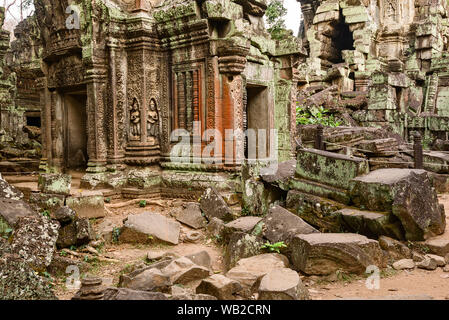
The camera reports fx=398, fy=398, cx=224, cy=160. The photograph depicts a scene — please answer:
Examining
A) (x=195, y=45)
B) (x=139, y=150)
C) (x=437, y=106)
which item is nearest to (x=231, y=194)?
(x=139, y=150)

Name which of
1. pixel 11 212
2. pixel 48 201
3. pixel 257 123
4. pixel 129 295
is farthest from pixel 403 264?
pixel 257 123

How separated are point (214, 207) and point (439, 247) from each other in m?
3.17

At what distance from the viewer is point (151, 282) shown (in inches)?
143

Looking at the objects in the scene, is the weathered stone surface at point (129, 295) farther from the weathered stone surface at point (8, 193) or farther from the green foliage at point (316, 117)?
the green foliage at point (316, 117)

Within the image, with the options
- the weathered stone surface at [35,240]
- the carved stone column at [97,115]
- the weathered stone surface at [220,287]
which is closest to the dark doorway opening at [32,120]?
the carved stone column at [97,115]

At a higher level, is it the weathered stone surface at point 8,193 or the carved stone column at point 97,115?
the carved stone column at point 97,115

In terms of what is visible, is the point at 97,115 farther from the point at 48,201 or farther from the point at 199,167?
the point at 48,201

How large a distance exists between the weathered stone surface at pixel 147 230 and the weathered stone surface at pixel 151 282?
177cm

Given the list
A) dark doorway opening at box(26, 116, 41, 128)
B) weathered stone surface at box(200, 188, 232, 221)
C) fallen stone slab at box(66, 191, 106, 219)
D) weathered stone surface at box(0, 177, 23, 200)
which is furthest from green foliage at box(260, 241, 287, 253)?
dark doorway opening at box(26, 116, 41, 128)

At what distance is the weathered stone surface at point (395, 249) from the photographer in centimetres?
431

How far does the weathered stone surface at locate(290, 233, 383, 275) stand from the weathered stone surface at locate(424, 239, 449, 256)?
77 centimetres

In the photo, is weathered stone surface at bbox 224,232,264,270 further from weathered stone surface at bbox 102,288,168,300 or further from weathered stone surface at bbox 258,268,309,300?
weathered stone surface at bbox 102,288,168,300

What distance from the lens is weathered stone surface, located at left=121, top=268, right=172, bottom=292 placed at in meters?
3.60
